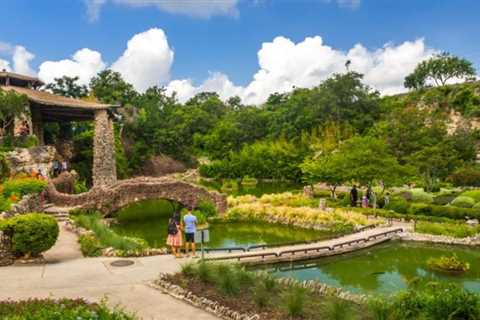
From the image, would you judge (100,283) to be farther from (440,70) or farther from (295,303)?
(440,70)

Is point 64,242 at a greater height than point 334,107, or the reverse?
point 334,107

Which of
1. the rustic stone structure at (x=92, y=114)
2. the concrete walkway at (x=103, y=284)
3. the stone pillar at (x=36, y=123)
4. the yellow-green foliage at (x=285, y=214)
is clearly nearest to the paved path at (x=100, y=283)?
the concrete walkway at (x=103, y=284)

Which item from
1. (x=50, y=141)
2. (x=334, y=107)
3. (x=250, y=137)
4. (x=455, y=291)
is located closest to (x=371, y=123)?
(x=334, y=107)

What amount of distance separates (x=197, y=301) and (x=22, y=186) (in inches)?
582

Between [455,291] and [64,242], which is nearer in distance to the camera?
[455,291]

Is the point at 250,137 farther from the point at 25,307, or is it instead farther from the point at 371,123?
the point at 25,307

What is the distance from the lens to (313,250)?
1727cm

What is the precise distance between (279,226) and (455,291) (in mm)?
16622

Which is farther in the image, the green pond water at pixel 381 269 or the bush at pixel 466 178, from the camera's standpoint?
the bush at pixel 466 178

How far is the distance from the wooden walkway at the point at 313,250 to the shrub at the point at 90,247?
3.54m

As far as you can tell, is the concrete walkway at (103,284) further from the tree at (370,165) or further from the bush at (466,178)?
the bush at (466,178)

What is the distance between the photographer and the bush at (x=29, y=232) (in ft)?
43.6

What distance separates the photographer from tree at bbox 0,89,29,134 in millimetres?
28906

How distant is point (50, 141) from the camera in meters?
42.5
